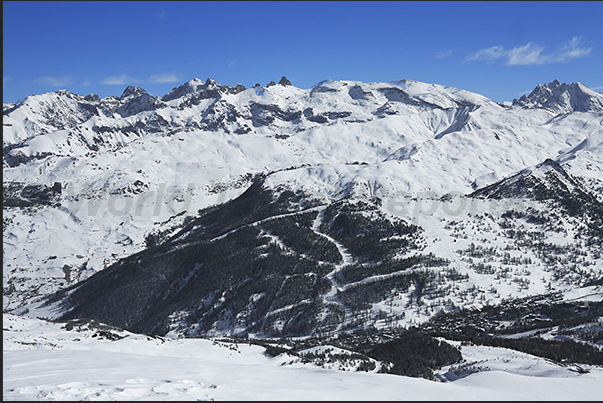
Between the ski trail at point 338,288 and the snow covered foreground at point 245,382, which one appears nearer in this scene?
the snow covered foreground at point 245,382

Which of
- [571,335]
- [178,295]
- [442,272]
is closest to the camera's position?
[571,335]

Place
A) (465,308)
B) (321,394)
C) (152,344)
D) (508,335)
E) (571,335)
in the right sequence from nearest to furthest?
(321,394)
(152,344)
(571,335)
(508,335)
(465,308)

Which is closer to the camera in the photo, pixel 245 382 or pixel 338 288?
pixel 245 382

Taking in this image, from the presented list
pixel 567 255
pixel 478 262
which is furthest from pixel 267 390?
pixel 567 255

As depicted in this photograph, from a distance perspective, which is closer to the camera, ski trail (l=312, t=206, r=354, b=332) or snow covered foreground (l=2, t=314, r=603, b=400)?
snow covered foreground (l=2, t=314, r=603, b=400)

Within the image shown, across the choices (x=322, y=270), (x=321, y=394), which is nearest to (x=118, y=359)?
(x=321, y=394)

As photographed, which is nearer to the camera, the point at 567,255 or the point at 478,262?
the point at 478,262

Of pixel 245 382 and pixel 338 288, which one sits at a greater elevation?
pixel 245 382

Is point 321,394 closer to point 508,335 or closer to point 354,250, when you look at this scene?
point 508,335

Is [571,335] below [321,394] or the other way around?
below

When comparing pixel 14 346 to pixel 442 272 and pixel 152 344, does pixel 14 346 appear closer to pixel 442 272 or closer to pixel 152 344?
pixel 152 344
